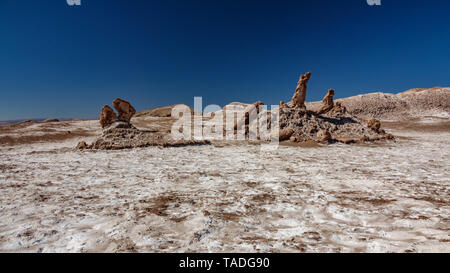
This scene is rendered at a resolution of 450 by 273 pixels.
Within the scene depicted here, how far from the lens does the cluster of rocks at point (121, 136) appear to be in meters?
12.8

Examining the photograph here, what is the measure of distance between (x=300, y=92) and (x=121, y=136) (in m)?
16.3

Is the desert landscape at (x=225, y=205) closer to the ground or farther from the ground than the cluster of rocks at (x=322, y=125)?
closer to the ground

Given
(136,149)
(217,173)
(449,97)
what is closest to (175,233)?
(217,173)

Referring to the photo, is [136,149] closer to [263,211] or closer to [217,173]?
[217,173]

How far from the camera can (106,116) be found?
15742mm

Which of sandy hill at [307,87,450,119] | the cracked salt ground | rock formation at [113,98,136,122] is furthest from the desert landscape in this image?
sandy hill at [307,87,450,119]

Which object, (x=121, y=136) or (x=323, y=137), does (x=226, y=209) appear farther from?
(x=323, y=137)

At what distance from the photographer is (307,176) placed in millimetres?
6723

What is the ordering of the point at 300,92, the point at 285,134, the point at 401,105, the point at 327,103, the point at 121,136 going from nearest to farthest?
the point at 121,136, the point at 285,134, the point at 300,92, the point at 327,103, the point at 401,105

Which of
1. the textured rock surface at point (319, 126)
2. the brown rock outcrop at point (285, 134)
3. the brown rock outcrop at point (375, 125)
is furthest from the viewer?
the brown rock outcrop at point (375, 125)

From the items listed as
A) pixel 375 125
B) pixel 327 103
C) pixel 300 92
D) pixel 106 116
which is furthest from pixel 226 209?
pixel 327 103

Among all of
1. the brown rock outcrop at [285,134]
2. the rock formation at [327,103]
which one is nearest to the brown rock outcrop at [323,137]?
the brown rock outcrop at [285,134]

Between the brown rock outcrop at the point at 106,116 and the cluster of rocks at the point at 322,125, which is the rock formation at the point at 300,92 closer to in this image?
the cluster of rocks at the point at 322,125
